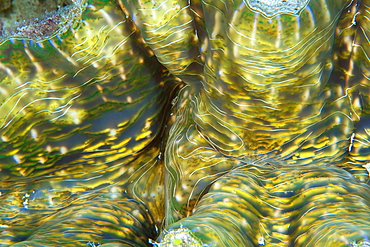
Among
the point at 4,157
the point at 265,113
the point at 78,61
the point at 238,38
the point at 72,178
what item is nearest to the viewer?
the point at 238,38

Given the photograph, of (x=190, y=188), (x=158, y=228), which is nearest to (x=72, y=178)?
(x=158, y=228)

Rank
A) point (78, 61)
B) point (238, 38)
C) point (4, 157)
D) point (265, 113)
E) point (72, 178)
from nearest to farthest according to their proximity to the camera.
A: point (238, 38) < point (265, 113) < point (78, 61) < point (4, 157) < point (72, 178)

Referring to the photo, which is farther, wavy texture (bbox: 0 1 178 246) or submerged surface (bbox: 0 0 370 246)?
wavy texture (bbox: 0 1 178 246)

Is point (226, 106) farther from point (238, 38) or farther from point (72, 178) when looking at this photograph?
point (72, 178)

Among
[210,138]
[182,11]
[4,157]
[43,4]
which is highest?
[43,4]

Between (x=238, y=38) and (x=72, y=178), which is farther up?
(x=238, y=38)

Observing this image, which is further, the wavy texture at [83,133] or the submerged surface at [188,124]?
the wavy texture at [83,133]

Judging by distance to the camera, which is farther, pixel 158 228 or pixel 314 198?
pixel 158 228
